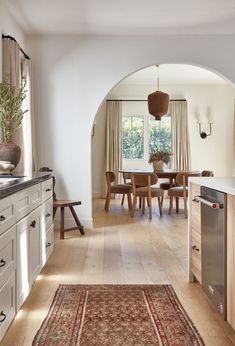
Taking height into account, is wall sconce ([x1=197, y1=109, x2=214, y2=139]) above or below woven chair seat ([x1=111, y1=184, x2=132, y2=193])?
above

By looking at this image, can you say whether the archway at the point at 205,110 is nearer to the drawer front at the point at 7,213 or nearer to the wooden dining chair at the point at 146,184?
the wooden dining chair at the point at 146,184

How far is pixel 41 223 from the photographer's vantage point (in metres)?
2.95

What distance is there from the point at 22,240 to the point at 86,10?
3140 mm

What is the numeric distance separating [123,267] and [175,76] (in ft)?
19.3

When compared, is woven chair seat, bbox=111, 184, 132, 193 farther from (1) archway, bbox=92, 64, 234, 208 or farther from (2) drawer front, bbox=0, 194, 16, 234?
(2) drawer front, bbox=0, 194, 16, 234

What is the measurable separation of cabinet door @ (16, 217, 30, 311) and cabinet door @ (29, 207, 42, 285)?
0.32ft

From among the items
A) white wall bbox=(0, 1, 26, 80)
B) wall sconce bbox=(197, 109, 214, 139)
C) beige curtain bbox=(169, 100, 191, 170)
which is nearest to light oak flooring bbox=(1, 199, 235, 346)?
white wall bbox=(0, 1, 26, 80)

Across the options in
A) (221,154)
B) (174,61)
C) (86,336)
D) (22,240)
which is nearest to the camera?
(86,336)

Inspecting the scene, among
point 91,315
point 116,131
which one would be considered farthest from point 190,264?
point 116,131

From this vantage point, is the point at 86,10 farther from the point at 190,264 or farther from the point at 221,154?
the point at 221,154

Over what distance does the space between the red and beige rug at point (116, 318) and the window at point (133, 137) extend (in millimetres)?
6873

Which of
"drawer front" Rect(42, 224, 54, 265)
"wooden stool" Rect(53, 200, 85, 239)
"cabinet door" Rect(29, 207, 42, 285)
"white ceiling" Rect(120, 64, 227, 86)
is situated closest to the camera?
"cabinet door" Rect(29, 207, 42, 285)

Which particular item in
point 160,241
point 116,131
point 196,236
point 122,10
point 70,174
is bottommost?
point 160,241

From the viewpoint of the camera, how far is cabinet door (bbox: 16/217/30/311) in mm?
2170
